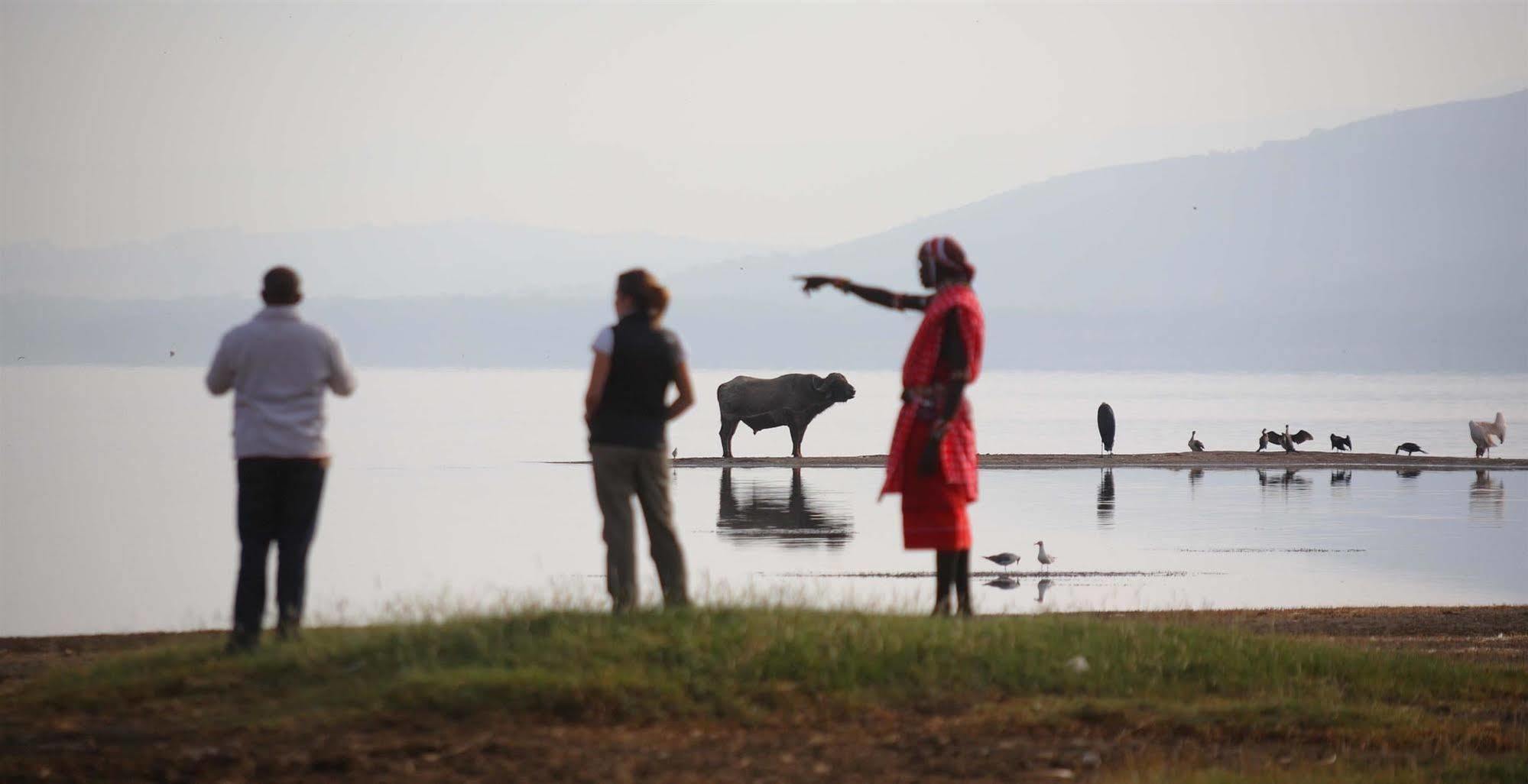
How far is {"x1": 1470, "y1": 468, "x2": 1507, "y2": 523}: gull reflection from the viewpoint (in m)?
31.9

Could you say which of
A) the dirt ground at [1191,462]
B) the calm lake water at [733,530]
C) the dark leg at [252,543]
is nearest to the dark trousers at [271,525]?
the dark leg at [252,543]

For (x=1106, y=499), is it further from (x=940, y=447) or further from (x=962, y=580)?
(x=940, y=447)

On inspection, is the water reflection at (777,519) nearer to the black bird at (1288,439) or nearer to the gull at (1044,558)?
the gull at (1044,558)

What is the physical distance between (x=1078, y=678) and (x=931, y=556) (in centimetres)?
1364

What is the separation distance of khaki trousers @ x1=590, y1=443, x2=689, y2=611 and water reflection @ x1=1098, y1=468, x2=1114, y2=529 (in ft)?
59.9

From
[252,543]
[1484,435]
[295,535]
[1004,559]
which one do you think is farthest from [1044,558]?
[1484,435]

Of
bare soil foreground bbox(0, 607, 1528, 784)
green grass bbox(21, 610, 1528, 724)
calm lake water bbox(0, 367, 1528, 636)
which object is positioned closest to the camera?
bare soil foreground bbox(0, 607, 1528, 784)

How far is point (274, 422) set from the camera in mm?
10289

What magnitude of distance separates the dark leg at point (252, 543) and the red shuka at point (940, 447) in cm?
376

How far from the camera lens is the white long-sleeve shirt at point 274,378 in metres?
10.3

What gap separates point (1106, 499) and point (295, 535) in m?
26.0

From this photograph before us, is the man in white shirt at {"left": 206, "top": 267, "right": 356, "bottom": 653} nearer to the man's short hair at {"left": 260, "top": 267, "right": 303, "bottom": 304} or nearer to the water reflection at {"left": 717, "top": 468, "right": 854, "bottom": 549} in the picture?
the man's short hair at {"left": 260, "top": 267, "right": 303, "bottom": 304}

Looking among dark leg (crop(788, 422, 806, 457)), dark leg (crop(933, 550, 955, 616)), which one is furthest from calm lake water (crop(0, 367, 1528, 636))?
dark leg (crop(788, 422, 806, 457))

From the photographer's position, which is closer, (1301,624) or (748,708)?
(748,708)
